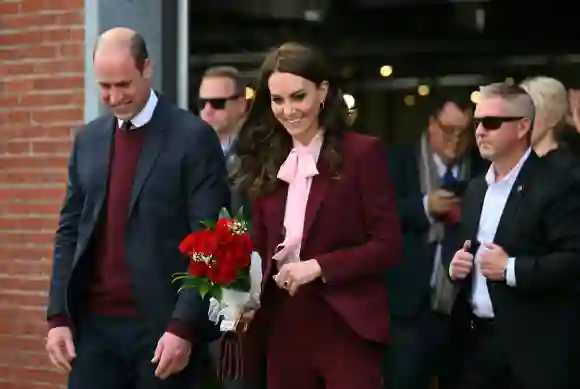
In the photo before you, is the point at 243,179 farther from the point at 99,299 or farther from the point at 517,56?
the point at 517,56

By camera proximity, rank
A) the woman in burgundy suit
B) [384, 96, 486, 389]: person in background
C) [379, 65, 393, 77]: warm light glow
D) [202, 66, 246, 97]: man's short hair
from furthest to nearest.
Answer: [379, 65, 393, 77]: warm light glow, [384, 96, 486, 389]: person in background, [202, 66, 246, 97]: man's short hair, the woman in burgundy suit

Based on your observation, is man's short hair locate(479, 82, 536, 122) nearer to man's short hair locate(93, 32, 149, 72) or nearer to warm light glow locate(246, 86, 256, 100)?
warm light glow locate(246, 86, 256, 100)

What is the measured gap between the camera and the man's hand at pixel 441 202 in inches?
238

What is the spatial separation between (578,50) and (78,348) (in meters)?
5.95

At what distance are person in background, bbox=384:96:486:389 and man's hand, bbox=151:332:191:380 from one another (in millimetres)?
2223

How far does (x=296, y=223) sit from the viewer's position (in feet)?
14.1

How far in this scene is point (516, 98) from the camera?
16.0 ft

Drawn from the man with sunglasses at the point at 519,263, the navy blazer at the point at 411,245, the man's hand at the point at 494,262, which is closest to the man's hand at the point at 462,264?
the man with sunglasses at the point at 519,263

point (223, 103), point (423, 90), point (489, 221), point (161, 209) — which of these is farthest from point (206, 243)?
point (423, 90)

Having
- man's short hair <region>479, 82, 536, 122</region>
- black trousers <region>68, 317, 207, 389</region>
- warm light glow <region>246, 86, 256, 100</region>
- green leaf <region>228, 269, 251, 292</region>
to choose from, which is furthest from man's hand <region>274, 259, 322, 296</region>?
man's short hair <region>479, 82, 536, 122</region>

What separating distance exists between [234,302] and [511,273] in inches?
45.1

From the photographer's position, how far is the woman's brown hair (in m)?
4.32

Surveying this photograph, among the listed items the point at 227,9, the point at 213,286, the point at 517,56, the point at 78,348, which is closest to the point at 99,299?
the point at 78,348

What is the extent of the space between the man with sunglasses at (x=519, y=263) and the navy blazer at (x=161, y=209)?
1.14m
